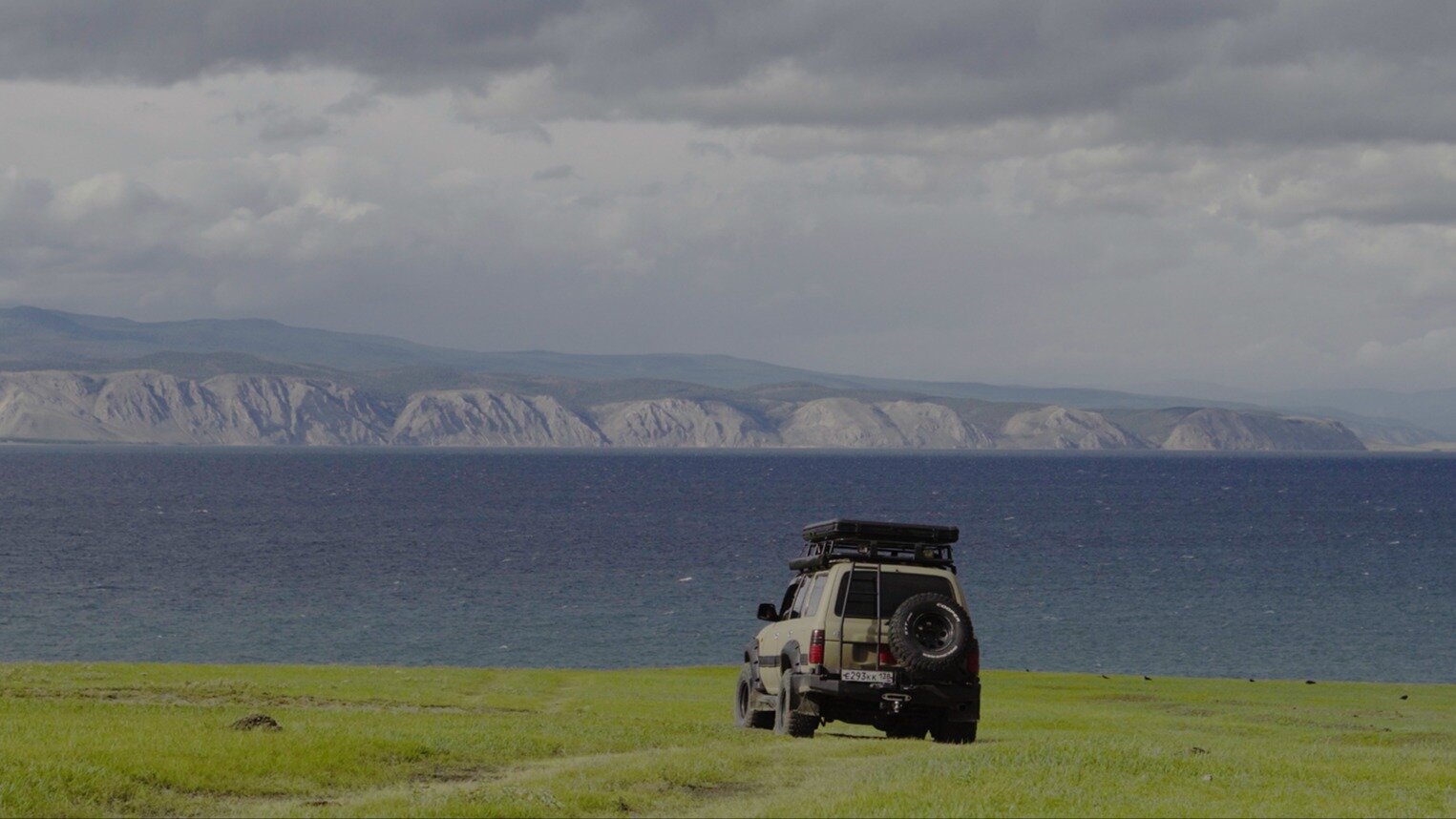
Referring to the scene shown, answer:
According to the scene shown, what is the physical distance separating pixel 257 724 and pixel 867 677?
8.31m

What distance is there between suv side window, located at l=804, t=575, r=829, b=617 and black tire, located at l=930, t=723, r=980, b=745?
2435 millimetres

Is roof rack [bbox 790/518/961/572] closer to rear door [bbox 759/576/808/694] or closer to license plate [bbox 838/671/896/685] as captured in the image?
rear door [bbox 759/576/808/694]

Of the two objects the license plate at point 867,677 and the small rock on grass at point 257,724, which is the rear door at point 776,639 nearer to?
the license plate at point 867,677

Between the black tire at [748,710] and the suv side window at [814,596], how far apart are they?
281 cm

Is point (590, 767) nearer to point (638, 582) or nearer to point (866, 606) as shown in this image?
point (866, 606)

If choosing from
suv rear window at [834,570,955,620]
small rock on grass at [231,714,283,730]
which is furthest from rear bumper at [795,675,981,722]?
small rock on grass at [231,714,283,730]

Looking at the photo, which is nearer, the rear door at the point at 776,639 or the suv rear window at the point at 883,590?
the suv rear window at the point at 883,590

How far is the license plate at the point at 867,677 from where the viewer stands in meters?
21.8

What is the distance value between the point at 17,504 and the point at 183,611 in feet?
289

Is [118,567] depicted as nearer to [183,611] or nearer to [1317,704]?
[183,611]

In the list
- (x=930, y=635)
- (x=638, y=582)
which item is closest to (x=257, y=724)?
(x=930, y=635)

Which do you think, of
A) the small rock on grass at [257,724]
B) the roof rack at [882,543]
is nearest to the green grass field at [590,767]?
the small rock on grass at [257,724]

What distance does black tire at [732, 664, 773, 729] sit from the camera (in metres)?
25.5

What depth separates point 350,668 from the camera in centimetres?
4516
